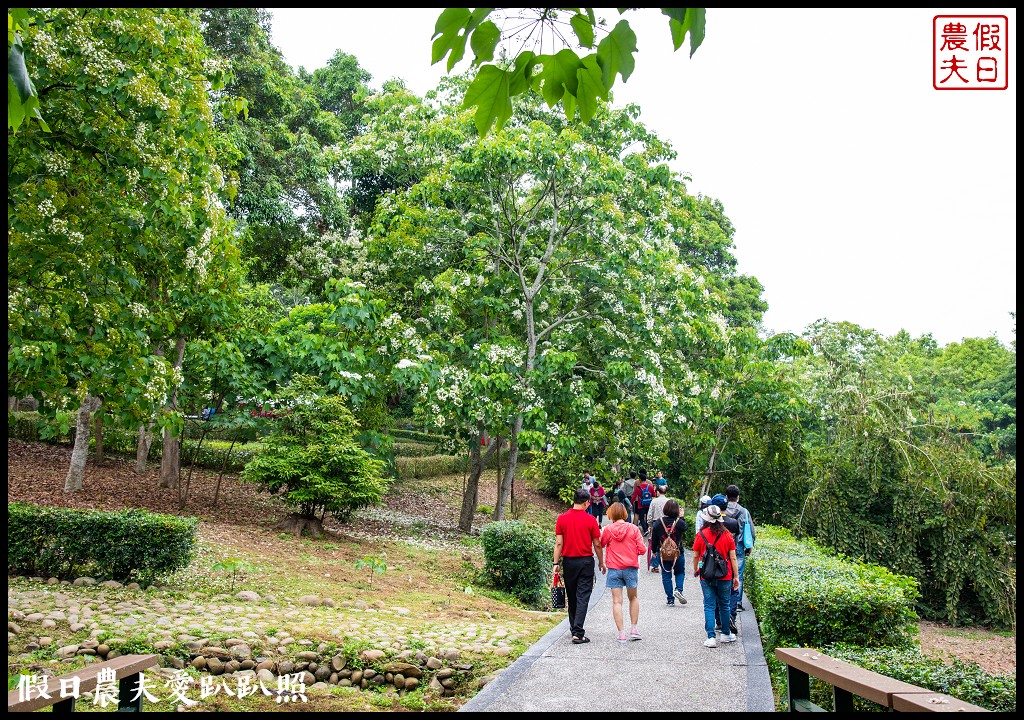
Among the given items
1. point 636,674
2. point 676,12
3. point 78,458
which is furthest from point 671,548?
point 78,458

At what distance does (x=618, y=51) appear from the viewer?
8.29 ft

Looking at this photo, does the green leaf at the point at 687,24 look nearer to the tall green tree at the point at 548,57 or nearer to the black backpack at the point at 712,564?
the tall green tree at the point at 548,57

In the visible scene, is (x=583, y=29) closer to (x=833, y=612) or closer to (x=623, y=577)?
(x=833, y=612)

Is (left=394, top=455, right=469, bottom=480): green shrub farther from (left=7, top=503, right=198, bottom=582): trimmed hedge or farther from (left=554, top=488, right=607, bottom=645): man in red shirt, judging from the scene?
(left=554, top=488, right=607, bottom=645): man in red shirt

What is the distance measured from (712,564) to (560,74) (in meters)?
6.14

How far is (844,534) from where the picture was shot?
48.4 ft

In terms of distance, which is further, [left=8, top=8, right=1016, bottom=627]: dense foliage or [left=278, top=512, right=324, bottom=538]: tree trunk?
[left=278, top=512, right=324, bottom=538]: tree trunk

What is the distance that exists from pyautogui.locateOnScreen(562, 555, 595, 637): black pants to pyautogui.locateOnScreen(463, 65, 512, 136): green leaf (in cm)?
601

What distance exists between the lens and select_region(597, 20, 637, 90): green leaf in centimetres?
248

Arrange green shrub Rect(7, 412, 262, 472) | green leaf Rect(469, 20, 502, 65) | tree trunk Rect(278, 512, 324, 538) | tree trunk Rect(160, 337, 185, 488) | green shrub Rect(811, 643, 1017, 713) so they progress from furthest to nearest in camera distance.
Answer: green shrub Rect(7, 412, 262, 472) → tree trunk Rect(160, 337, 185, 488) → tree trunk Rect(278, 512, 324, 538) → green shrub Rect(811, 643, 1017, 713) → green leaf Rect(469, 20, 502, 65)

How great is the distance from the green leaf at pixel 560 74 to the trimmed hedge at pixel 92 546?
8.09m

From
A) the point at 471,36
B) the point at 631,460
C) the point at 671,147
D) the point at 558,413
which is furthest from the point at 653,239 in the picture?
the point at 471,36

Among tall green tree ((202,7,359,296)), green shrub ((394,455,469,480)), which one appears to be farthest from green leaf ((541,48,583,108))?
green shrub ((394,455,469,480))

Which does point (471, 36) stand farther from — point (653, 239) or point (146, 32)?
point (653, 239)
